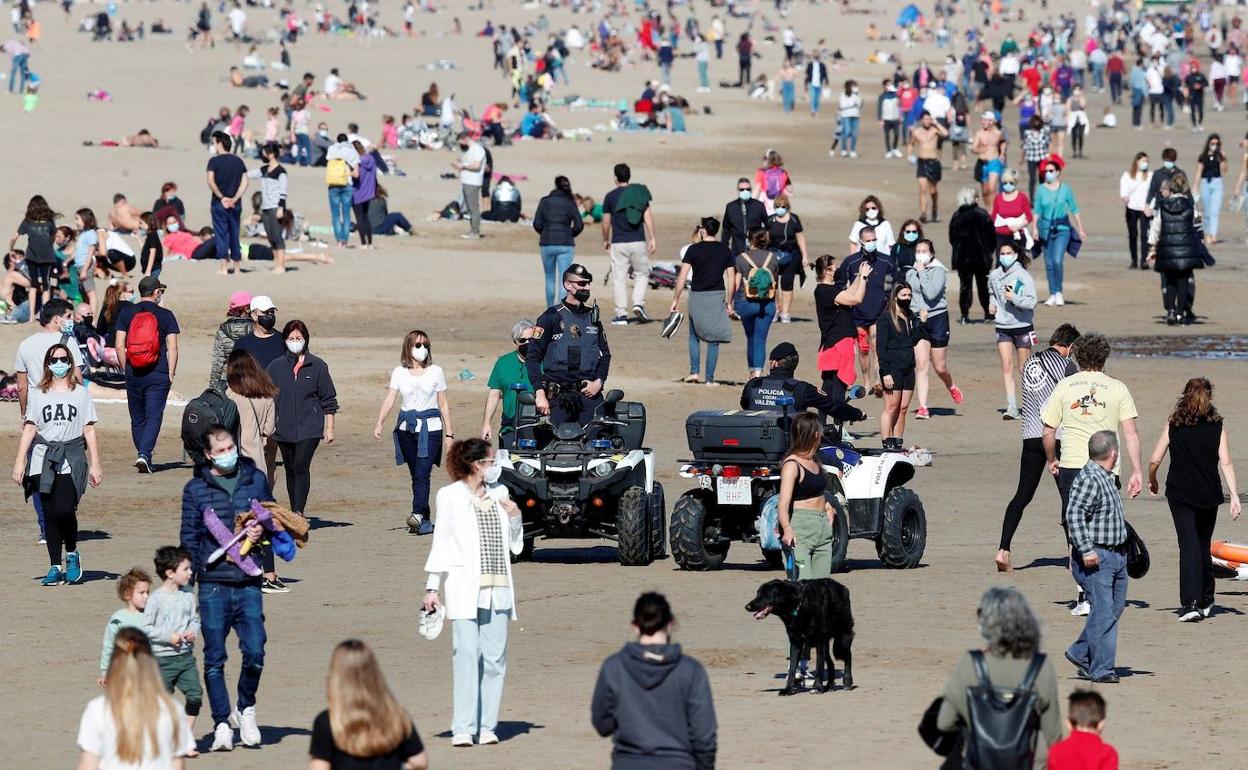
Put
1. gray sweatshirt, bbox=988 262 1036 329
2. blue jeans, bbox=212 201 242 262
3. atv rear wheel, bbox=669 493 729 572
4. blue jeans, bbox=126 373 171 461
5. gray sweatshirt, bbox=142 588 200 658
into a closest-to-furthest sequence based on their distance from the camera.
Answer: gray sweatshirt, bbox=142 588 200 658
atv rear wheel, bbox=669 493 729 572
blue jeans, bbox=126 373 171 461
gray sweatshirt, bbox=988 262 1036 329
blue jeans, bbox=212 201 242 262

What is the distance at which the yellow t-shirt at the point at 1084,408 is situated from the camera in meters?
13.0

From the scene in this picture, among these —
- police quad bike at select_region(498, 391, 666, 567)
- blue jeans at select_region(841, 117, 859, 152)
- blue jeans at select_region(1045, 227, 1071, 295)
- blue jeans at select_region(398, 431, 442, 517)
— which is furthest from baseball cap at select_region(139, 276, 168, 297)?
blue jeans at select_region(841, 117, 859, 152)

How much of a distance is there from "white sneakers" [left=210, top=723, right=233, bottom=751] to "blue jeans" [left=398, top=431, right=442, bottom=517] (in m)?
6.15

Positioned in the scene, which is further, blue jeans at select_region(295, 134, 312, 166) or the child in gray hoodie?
blue jeans at select_region(295, 134, 312, 166)

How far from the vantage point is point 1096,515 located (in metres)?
11.4

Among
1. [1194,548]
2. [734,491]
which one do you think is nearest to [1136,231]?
[734,491]

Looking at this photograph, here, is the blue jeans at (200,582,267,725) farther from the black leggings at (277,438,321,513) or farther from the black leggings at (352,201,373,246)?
the black leggings at (352,201,373,246)

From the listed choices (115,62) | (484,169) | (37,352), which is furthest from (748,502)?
(115,62)

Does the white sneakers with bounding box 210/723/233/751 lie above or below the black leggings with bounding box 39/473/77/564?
below

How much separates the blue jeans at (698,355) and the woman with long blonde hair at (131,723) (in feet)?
51.7

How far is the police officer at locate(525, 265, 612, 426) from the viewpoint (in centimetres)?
1592

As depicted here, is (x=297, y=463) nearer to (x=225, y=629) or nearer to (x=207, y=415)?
(x=207, y=415)

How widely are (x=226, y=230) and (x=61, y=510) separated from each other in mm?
15926

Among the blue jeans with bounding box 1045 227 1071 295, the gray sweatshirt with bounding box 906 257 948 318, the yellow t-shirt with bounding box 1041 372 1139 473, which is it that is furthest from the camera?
the blue jeans with bounding box 1045 227 1071 295
